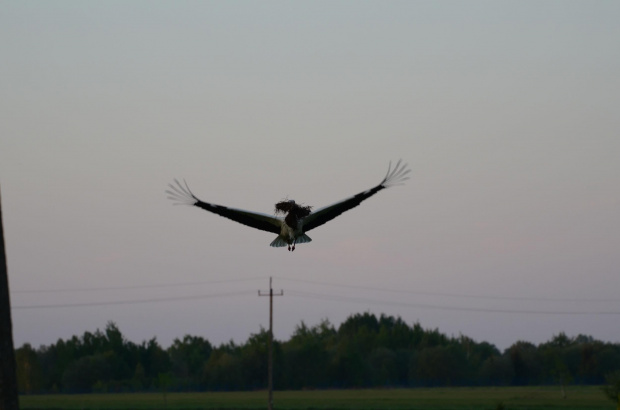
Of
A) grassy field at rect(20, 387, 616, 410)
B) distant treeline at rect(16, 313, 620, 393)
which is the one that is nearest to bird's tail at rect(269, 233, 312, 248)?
grassy field at rect(20, 387, 616, 410)

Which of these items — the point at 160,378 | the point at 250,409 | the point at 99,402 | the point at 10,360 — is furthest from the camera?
the point at 160,378

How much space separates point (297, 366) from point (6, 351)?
155 metres

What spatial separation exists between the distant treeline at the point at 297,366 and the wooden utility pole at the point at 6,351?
138446 mm

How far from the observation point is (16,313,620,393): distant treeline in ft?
523

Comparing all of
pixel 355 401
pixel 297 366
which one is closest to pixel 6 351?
pixel 355 401

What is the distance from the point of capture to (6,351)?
564 inches

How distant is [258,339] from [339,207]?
156 m

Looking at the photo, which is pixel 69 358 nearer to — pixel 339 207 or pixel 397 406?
pixel 397 406

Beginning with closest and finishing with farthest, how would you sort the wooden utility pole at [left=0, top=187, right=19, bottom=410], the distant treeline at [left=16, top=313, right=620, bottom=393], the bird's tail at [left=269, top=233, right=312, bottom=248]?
1. the wooden utility pole at [left=0, top=187, right=19, bottom=410]
2. the bird's tail at [left=269, top=233, right=312, bottom=248]
3. the distant treeline at [left=16, top=313, right=620, bottom=393]

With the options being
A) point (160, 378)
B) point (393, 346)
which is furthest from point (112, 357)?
point (393, 346)

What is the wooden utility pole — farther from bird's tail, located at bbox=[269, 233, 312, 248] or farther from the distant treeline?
the distant treeline

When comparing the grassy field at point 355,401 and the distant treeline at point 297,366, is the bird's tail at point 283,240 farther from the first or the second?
the distant treeline at point 297,366

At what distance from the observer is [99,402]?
126500mm

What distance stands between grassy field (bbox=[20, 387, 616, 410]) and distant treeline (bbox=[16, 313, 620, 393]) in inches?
365
